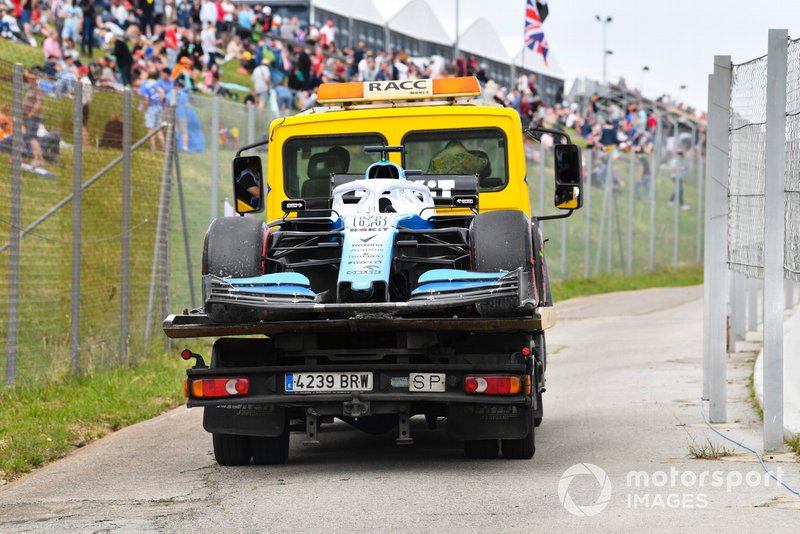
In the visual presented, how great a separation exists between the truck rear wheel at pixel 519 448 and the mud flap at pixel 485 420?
38 centimetres

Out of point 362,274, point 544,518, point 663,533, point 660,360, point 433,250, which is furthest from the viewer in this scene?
point 660,360

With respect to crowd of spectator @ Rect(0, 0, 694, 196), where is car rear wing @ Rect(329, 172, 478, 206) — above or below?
below

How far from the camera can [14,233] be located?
41.9ft

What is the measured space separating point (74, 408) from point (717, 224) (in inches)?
213

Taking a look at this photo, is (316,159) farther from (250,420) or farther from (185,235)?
(185,235)

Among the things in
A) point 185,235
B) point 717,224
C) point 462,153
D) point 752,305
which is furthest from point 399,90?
point 752,305

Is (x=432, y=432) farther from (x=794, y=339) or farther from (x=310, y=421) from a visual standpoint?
(x=794, y=339)

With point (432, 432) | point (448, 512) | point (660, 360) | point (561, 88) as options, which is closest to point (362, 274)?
point (448, 512)

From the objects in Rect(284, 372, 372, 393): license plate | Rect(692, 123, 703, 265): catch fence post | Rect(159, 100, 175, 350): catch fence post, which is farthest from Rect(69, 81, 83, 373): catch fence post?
Rect(692, 123, 703, 265): catch fence post

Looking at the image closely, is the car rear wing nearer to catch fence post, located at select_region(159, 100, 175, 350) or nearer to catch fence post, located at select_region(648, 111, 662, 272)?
catch fence post, located at select_region(159, 100, 175, 350)

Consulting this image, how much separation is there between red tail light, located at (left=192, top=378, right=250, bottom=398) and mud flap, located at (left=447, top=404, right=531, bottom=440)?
1.30 m

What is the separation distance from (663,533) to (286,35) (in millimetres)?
31536

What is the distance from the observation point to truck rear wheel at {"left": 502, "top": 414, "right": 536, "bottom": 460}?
9383 millimetres

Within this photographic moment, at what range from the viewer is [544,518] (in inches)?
278
